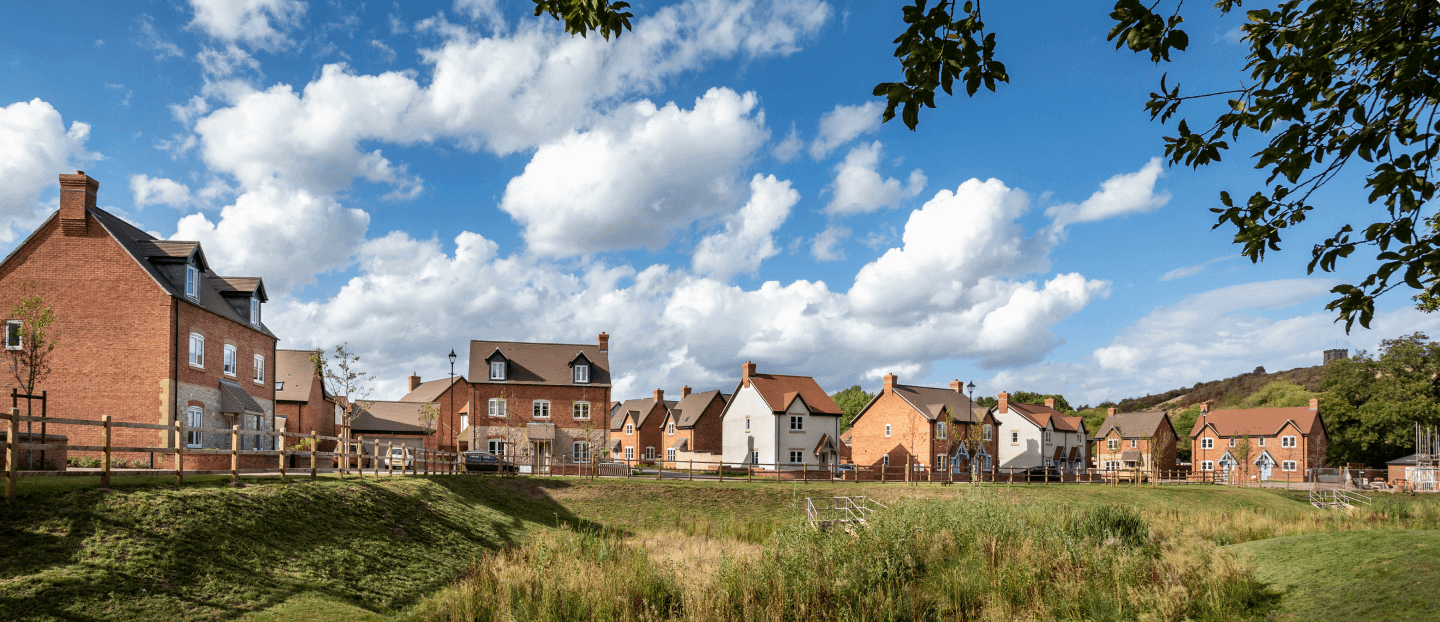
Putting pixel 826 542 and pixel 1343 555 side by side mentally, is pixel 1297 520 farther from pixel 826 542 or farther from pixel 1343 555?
pixel 826 542

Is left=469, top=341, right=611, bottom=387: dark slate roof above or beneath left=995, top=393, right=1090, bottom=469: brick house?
above

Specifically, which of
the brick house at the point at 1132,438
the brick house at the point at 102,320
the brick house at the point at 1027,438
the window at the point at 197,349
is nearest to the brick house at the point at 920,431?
the brick house at the point at 1027,438

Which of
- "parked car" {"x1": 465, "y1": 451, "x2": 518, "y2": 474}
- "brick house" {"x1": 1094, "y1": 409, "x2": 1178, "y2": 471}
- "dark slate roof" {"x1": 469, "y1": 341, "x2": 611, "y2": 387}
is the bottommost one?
"brick house" {"x1": 1094, "y1": 409, "x2": 1178, "y2": 471}

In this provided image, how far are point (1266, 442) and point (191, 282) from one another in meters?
85.4

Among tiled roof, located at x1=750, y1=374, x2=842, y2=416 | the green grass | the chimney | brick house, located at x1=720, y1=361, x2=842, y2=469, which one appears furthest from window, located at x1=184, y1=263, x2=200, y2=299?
Result: tiled roof, located at x1=750, y1=374, x2=842, y2=416

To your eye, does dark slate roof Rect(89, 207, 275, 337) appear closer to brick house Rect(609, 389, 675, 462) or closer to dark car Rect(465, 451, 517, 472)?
dark car Rect(465, 451, 517, 472)

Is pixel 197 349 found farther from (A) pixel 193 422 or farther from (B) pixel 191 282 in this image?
(A) pixel 193 422

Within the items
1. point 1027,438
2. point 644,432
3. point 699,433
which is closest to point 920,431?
point 1027,438

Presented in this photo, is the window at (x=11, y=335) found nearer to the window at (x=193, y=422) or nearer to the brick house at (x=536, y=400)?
the window at (x=193, y=422)

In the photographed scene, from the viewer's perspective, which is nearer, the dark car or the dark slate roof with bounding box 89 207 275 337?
the dark slate roof with bounding box 89 207 275 337

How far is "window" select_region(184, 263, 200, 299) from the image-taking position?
29.9 meters

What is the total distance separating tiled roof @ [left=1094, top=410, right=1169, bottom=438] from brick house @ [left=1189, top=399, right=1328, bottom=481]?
3444mm

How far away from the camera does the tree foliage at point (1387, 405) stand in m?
69.6

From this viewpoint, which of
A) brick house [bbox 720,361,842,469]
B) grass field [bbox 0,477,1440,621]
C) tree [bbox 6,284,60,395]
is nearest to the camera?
grass field [bbox 0,477,1440,621]
